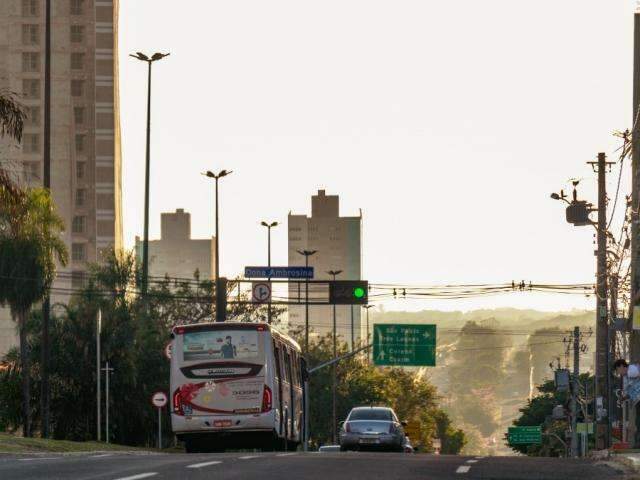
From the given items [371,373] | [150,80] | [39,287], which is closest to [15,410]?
[39,287]

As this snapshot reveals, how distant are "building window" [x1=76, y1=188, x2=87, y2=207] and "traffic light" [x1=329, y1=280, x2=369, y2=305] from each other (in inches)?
3740

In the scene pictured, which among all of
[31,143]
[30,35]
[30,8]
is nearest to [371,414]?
[31,143]

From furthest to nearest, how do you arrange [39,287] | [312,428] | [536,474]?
[312,428], [39,287], [536,474]

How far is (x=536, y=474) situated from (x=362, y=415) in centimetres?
2781

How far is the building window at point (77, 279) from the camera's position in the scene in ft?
495

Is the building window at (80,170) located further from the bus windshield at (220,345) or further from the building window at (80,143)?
the bus windshield at (220,345)

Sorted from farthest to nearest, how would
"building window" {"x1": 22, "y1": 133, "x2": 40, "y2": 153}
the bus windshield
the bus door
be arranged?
"building window" {"x1": 22, "y1": 133, "x2": 40, "y2": 153}
the bus door
the bus windshield

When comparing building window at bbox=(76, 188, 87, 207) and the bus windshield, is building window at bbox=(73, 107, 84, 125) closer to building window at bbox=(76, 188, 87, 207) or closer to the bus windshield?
building window at bbox=(76, 188, 87, 207)

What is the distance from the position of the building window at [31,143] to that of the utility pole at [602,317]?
100536 millimetres

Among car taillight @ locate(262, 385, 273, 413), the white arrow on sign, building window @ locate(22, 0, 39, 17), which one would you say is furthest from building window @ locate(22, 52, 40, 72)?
car taillight @ locate(262, 385, 273, 413)

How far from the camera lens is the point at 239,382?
42.2 metres

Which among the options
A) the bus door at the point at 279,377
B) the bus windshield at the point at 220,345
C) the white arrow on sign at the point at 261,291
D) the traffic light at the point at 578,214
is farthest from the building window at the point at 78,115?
the bus windshield at the point at 220,345

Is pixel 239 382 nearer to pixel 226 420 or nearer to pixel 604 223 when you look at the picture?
pixel 226 420

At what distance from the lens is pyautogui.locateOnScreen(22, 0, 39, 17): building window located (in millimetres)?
154425
